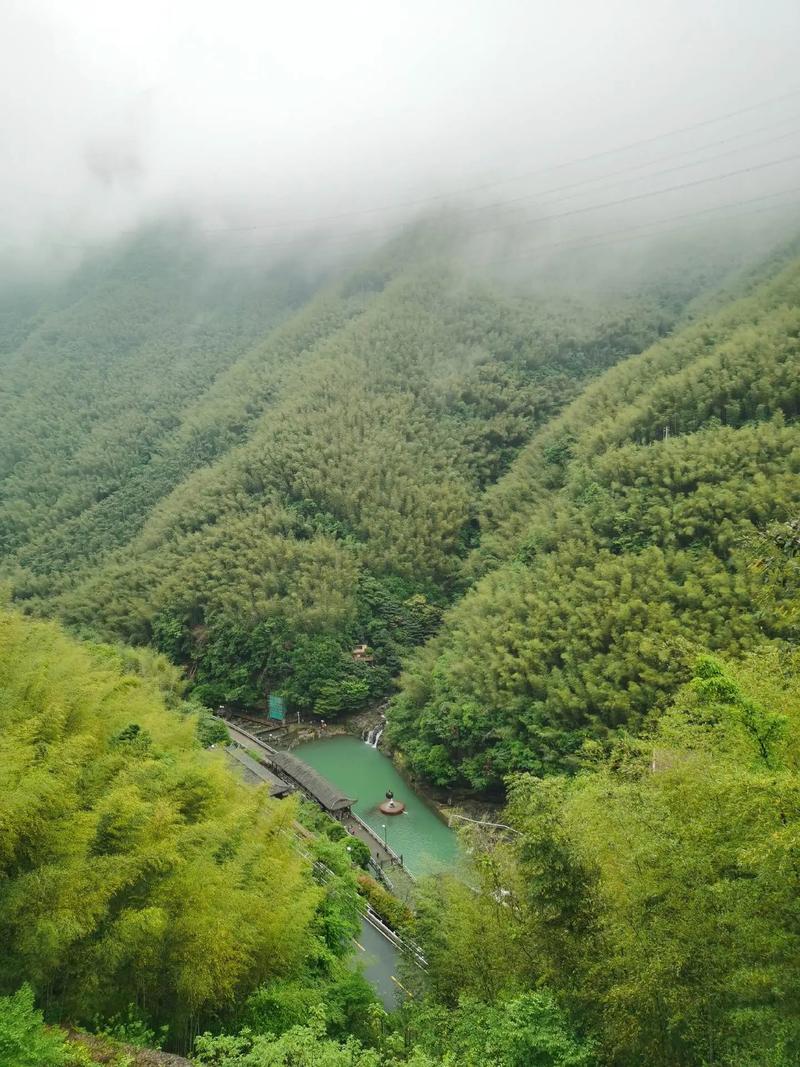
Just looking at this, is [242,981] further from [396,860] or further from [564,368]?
[564,368]

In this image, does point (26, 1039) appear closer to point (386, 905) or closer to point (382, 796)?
point (386, 905)

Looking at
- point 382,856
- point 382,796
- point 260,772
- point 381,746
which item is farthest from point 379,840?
point 381,746

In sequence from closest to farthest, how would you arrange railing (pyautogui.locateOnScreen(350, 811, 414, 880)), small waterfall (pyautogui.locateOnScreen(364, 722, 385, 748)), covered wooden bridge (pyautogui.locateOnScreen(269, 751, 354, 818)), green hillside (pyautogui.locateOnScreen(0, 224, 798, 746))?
1. railing (pyautogui.locateOnScreen(350, 811, 414, 880))
2. covered wooden bridge (pyautogui.locateOnScreen(269, 751, 354, 818))
3. green hillside (pyautogui.locateOnScreen(0, 224, 798, 746))
4. small waterfall (pyautogui.locateOnScreen(364, 722, 385, 748))

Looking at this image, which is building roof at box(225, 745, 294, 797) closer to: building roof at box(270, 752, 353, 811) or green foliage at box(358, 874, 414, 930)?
building roof at box(270, 752, 353, 811)

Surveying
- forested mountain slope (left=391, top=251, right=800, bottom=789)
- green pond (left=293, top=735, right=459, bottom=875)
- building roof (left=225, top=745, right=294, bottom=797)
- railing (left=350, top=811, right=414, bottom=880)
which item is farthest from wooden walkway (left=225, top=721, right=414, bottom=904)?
forested mountain slope (left=391, top=251, right=800, bottom=789)

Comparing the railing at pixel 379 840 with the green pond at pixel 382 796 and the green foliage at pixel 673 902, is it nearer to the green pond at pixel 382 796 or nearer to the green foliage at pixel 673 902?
the green pond at pixel 382 796


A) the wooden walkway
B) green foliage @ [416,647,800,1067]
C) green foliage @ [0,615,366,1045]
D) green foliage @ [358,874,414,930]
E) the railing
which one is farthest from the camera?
the railing

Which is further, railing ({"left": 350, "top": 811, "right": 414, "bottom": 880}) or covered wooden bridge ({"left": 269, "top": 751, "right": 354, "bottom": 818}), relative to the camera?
covered wooden bridge ({"left": 269, "top": 751, "right": 354, "bottom": 818})

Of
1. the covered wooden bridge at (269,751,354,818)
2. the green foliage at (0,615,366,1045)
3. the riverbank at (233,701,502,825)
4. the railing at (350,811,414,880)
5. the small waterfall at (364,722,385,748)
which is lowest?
the small waterfall at (364,722,385,748)
